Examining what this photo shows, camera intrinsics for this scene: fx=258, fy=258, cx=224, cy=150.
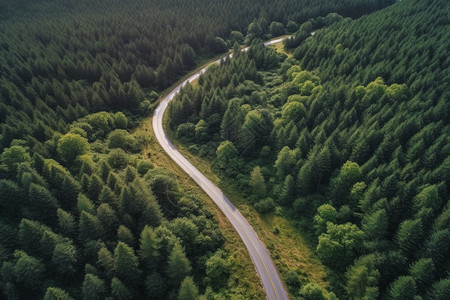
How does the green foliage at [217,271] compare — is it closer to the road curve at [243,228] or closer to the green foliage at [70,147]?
the road curve at [243,228]

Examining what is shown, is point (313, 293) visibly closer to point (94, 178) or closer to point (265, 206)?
point (265, 206)

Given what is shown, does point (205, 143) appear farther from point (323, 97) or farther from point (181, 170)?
point (323, 97)

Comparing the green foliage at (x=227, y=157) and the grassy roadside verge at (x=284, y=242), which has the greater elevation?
the green foliage at (x=227, y=157)

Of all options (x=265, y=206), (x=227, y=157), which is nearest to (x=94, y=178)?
(x=227, y=157)

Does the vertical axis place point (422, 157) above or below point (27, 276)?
above

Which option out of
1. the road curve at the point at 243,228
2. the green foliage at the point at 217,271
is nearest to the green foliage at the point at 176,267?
the green foliage at the point at 217,271

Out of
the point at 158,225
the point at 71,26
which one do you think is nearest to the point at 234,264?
the point at 158,225
